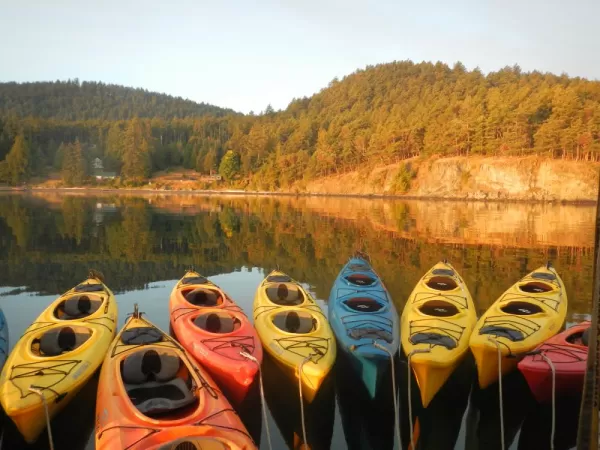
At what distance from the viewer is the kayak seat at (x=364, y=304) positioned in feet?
41.5

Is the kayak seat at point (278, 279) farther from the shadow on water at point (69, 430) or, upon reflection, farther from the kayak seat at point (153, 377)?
the shadow on water at point (69, 430)

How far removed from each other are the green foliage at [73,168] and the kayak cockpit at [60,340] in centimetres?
11040

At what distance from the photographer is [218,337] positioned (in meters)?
9.89

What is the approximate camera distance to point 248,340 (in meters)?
9.77

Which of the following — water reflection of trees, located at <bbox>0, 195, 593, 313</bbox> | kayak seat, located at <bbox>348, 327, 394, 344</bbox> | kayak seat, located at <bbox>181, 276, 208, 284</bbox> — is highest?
kayak seat, located at <bbox>181, 276, 208, 284</bbox>

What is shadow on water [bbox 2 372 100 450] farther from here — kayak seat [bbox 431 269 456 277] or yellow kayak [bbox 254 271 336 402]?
kayak seat [bbox 431 269 456 277]

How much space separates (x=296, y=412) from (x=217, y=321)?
3.73 meters

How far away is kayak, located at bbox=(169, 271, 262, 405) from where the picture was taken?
870 cm

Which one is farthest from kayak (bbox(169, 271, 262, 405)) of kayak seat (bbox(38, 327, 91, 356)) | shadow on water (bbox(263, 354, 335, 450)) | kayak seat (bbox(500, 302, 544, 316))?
kayak seat (bbox(500, 302, 544, 316))

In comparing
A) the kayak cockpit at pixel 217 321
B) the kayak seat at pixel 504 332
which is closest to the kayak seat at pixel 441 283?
the kayak seat at pixel 504 332

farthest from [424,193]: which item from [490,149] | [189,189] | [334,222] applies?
[189,189]

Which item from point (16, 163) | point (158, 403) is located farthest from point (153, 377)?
point (16, 163)

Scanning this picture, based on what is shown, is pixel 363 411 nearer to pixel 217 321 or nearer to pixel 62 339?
pixel 217 321

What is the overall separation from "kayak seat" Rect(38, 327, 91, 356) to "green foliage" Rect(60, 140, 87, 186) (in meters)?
110
